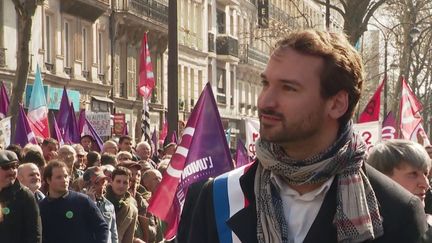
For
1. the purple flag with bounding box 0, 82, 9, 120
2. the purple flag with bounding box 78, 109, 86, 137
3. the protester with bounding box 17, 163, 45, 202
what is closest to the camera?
the protester with bounding box 17, 163, 45, 202

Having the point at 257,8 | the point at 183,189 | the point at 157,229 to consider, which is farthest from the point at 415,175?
the point at 257,8

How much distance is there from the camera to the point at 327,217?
3.09m

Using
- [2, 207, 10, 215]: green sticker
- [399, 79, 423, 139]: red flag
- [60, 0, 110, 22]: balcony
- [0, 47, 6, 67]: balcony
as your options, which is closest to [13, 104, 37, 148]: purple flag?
[399, 79, 423, 139]: red flag

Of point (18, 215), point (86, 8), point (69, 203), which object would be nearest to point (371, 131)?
point (69, 203)

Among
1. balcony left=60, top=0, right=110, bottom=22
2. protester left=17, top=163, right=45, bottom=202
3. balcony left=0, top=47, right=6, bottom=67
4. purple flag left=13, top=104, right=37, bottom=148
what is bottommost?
protester left=17, top=163, right=45, bottom=202

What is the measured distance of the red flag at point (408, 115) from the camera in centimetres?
1592

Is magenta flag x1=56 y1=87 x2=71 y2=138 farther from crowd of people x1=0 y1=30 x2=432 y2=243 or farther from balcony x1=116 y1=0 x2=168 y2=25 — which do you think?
balcony x1=116 y1=0 x2=168 y2=25

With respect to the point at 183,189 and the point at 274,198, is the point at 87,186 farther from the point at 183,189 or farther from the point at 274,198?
the point at 274,198

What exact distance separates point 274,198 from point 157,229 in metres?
8.10

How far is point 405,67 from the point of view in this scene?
51375 mm

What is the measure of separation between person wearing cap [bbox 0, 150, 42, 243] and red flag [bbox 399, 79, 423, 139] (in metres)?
8.22

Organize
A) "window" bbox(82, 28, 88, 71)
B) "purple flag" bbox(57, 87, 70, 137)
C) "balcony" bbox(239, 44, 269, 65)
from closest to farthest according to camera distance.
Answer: "purple flag" bbox(57, 87, 70, 137) < "window" bbox(82, 28, 88, 71) < "balcony" bbox(239, 44, 269, 65)

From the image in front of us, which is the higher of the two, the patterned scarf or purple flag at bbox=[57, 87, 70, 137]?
purple flag at bbox=[57, 87, 70, 137]

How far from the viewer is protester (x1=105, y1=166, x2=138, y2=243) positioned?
10.0 m
